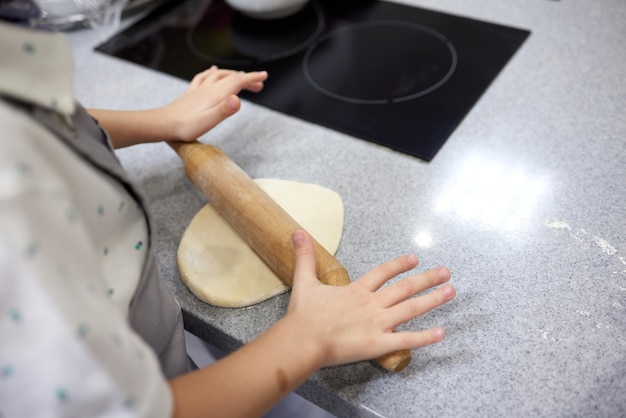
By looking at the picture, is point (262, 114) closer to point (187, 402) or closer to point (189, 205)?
point (189, 205)

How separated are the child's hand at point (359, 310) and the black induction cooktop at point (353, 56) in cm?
28

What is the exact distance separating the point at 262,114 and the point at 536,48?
0.48 meters

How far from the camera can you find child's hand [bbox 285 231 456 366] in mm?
524

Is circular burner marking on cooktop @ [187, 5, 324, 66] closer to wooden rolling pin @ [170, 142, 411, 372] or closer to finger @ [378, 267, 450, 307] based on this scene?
wooden rolling pin @ [170, 142, 411, 372]

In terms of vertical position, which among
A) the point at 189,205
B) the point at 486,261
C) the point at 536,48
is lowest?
the point at 189,205

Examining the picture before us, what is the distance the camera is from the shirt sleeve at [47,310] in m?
0.35

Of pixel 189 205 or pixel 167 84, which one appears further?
pixel 167 84

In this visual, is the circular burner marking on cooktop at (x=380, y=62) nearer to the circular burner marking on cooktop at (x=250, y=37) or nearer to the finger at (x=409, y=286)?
the circular burner marking on cooktop at (x=250, y=37)

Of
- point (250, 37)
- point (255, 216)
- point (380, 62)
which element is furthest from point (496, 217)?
point (250, 37)

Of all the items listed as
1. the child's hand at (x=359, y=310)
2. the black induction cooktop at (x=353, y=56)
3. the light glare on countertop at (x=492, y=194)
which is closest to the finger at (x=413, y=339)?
the child's hand at (x=359, y=310)

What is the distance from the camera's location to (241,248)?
27.4 inches

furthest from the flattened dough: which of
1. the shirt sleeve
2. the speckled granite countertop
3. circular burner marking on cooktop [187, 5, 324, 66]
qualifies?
circular burner marking on cooktop [187, 5, 324, 66]

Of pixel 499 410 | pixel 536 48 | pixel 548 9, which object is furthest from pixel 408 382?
pixel 548 9

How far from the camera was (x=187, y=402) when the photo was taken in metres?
0.46
